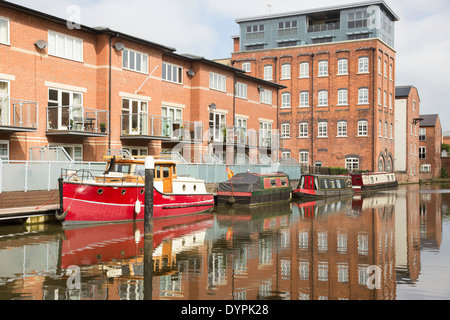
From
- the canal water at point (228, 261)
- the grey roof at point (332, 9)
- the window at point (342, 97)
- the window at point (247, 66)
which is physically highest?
the grey roof at point (332, 9)

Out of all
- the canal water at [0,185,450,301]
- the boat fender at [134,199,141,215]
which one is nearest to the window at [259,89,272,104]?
the canal water at [0,185,450,301]

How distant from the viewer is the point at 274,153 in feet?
135

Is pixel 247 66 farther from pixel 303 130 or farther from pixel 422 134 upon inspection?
pixel 422 134

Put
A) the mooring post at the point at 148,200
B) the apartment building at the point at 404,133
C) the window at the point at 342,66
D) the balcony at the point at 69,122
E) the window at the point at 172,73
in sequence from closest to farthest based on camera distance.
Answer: the mooring post at the point at 148,200 < the balcony at the point at 69,122 < the window at the point at 172,73 < the window at the point at 342,66 < the apartment building at the point at 404,133

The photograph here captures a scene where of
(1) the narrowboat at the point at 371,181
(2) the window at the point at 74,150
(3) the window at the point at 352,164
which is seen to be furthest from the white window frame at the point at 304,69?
(2) the window at the point at 74,150

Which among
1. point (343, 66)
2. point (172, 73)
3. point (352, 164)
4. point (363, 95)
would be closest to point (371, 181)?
point (352, 164)

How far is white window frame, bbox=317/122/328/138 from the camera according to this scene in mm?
51928

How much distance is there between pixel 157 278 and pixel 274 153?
31.0 meters

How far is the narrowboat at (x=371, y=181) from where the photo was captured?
43.8m

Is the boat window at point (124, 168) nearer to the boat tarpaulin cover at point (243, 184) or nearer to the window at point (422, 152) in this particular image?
the boat tarpaulin cover at point (243, 184)

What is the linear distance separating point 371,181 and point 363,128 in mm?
7114

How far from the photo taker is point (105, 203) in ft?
60.1

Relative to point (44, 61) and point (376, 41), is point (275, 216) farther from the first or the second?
point (376, 41)
